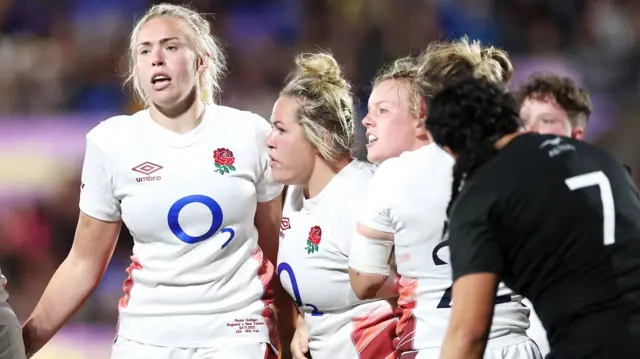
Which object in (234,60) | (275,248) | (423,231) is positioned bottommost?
(275,248)

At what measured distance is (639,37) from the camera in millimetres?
6594

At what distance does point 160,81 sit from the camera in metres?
3.57

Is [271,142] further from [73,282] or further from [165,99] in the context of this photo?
[73,282]

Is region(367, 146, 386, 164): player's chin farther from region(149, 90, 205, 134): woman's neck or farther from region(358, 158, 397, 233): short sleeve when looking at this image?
region(149, 90, 205, 134): woman's neck

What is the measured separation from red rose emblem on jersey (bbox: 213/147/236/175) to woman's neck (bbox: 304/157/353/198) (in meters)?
0.29

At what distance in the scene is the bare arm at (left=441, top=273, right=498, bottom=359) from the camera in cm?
235

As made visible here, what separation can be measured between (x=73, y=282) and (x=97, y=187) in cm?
37

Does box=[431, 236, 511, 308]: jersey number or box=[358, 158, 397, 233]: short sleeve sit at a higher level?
box=[358, 158, 397, 233]: short sleeve

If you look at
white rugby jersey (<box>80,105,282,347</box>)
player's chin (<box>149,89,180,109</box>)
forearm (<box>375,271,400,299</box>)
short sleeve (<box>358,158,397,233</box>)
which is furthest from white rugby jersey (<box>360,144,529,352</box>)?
player's chin (<box>149,89,180,109</box>)

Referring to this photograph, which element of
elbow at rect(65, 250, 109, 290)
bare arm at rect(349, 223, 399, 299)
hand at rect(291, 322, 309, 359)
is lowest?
hand at rect(291, 322, 309, 359)

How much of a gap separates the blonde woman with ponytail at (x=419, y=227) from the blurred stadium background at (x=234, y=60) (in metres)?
2.75

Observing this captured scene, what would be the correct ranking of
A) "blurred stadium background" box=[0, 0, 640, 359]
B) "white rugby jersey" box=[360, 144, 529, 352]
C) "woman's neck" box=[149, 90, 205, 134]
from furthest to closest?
1. "blurred stadium background" box=[0, 0, 640, 359]
2. "woman's neck" box=[149, 90, 205, 134]
3. "white rugby jersey" box=[360, 144, 529, 352]

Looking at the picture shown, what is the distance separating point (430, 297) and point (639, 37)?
13.2ft

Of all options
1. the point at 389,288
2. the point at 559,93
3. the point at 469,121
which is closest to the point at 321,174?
the point at 389,288
